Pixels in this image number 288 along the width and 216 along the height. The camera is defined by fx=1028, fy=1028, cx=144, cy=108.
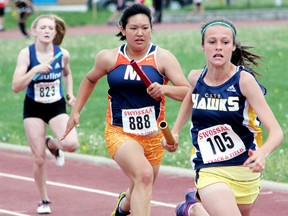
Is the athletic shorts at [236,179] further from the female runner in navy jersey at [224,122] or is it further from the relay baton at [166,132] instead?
the relay baton at [166,132]

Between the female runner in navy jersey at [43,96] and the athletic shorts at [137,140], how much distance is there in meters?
1.78

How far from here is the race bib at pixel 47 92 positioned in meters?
10.8

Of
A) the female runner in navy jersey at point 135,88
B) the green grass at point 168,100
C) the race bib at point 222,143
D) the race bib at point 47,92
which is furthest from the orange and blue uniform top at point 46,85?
the race bib at point 222,143

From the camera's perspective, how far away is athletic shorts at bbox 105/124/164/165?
8.86 m

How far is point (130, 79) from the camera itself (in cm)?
876

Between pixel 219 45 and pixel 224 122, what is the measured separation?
0.55 m

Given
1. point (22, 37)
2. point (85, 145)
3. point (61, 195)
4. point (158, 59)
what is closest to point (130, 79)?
point (158, 59)

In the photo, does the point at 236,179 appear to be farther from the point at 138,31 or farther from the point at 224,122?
the point at 138,31

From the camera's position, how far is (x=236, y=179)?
7.37 metres

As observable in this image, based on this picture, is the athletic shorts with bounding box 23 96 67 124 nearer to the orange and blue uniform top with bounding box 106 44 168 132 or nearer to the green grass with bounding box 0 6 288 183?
the orange and blue uniform top with bounding box 106 44 168 132

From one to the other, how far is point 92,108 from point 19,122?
1584 mm

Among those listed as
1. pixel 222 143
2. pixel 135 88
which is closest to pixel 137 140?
pixel 135 88

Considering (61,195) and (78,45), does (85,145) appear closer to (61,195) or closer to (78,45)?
(61,195)

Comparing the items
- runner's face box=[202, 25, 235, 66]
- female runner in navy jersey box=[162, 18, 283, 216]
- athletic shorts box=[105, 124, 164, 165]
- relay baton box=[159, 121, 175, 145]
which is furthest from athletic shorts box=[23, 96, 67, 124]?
runner's face box=[202, 25, 235, 66]
